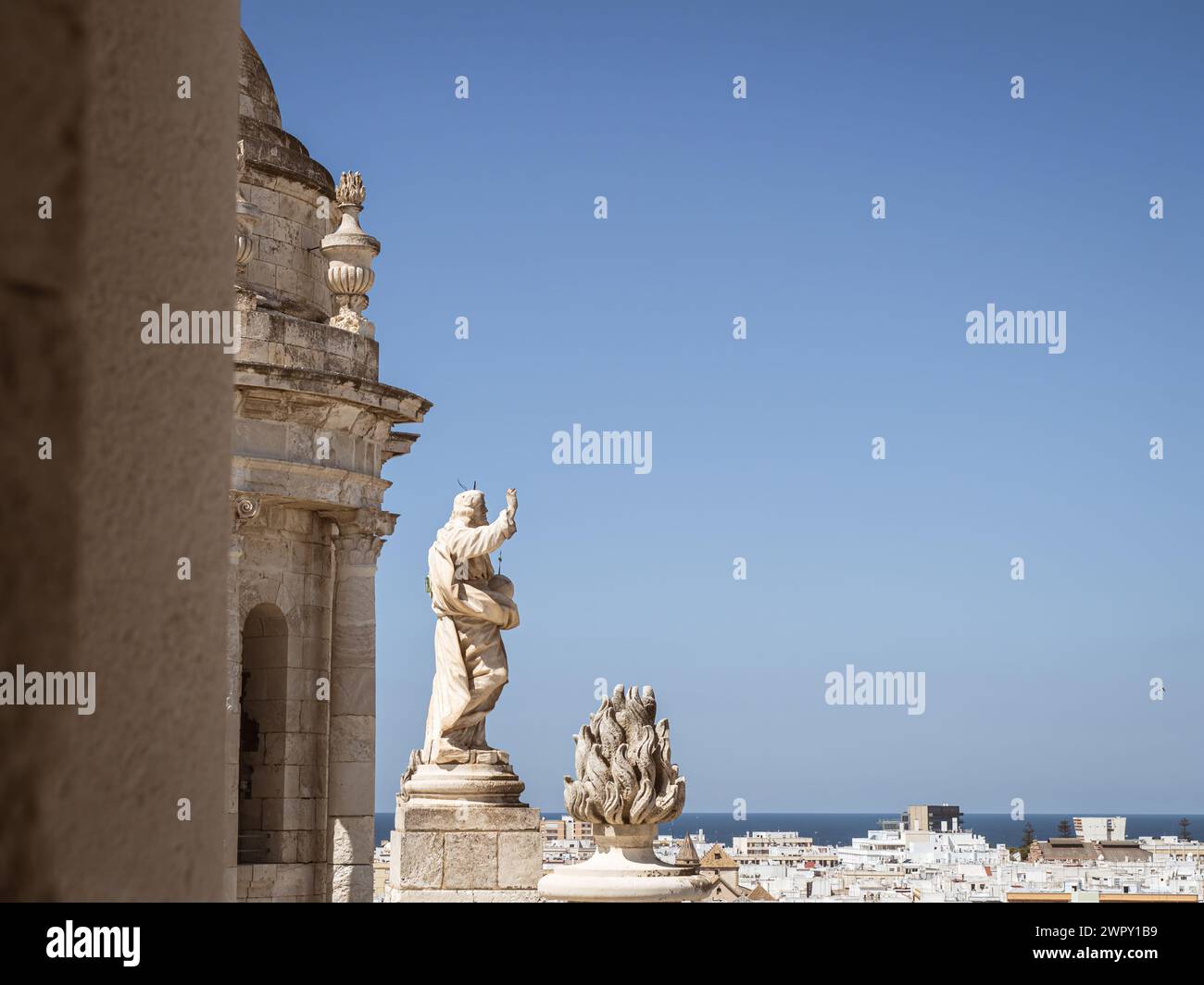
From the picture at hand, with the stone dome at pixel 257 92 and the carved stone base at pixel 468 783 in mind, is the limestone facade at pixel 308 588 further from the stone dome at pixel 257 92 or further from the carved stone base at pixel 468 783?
the carved stone base at pixel 468 783

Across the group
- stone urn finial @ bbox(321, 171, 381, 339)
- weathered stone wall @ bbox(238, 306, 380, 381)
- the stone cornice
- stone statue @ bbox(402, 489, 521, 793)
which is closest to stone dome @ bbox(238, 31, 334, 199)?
stone urn finial @ bbox(321, 171, 381, 339)

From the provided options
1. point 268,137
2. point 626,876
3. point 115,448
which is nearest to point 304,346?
point 268,137

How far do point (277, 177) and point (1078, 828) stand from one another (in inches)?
745

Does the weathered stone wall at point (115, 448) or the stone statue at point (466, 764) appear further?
the stone statue at point (466, 764)

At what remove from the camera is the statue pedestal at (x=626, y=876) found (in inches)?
537

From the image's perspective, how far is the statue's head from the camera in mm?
16438

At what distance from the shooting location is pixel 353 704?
2042 centimetres

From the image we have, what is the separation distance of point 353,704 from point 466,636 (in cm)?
460

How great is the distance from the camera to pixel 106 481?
5.15 feet

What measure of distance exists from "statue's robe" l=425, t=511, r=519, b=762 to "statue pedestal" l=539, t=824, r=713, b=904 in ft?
7.59

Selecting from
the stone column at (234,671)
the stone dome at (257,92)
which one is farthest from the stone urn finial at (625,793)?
the stone dome at (257,92)

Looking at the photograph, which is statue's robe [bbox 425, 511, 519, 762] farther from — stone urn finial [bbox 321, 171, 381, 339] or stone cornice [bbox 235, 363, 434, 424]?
stone urn finial [bbox 321, 171, 381, 339]

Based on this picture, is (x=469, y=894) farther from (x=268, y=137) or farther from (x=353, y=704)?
(x=268, y=137)
